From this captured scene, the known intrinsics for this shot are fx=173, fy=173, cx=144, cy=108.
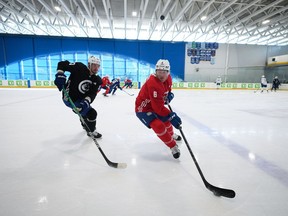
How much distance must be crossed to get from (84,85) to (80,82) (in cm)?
7

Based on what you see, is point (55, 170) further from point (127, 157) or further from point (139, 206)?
point (139, 206)

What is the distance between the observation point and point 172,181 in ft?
4.90

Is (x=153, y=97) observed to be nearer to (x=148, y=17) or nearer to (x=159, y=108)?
(x=159, y=108)

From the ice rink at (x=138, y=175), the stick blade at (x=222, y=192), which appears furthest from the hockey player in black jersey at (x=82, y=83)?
the stick blade at (x=222, y=192)

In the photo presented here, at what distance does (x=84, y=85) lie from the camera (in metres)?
2.51

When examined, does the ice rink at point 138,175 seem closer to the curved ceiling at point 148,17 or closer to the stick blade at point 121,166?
the stick blade at point 121,166

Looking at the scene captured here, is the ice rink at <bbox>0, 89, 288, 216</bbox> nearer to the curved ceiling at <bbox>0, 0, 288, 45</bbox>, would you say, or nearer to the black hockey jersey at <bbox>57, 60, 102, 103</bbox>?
the black hockey jersey at <bbox>57, 60, 102, 103</bbox>

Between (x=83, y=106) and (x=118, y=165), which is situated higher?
(x=83, y=106)

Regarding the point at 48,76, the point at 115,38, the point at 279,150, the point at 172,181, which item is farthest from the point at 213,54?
the point at 172,181

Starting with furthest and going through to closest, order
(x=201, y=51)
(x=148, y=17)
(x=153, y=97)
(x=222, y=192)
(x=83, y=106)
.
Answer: (x=201, y=51) < (x=148, y=17) < (x=83, y=106) < (x=153, y=97) < (x=222, y=192)

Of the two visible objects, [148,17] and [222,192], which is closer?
[222,192]

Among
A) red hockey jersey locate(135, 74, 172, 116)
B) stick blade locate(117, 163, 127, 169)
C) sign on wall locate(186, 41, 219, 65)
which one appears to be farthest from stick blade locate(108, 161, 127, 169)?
sign on wall locate(186, 41, 219, 65)

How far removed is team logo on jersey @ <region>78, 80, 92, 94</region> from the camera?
2492mm

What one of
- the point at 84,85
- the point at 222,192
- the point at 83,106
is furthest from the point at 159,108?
the point at 84,85
